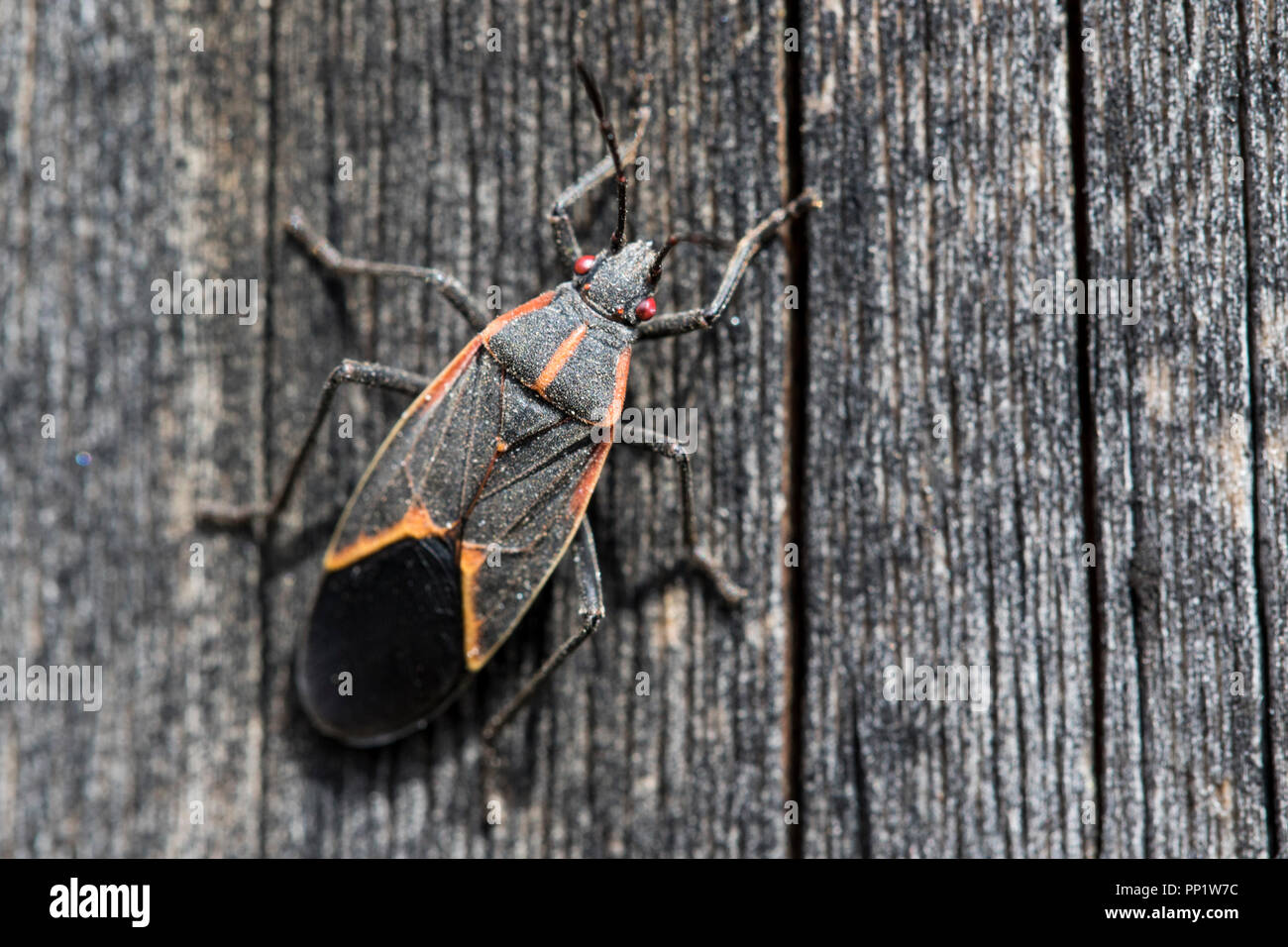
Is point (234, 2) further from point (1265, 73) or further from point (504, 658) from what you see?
point (1265, 73)

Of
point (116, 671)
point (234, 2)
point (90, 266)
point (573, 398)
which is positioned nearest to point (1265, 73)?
point (573, 398)

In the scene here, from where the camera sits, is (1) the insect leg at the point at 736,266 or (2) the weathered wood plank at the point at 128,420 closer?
(1) the insect leg at the point at 736,266

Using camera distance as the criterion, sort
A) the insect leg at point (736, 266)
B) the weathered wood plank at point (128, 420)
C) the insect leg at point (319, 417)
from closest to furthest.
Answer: the insect leg at point (736, 266)
the insect leg at point (319, 417)
the weathered wood plank at point (128, 420)

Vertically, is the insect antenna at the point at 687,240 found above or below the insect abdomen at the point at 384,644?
above

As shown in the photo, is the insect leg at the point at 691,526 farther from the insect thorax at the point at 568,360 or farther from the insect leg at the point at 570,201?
the insect leg at the point at 570,201

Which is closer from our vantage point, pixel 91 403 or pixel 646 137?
pixel 646 137

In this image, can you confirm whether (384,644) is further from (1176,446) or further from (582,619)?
(1176,446)

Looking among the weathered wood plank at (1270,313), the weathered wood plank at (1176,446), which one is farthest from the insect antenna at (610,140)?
the weathered wood plank at (1270,313)
